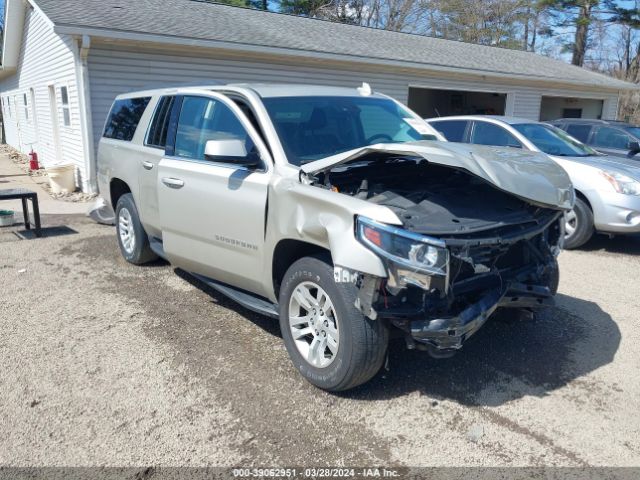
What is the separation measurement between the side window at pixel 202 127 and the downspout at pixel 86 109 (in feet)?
20.0

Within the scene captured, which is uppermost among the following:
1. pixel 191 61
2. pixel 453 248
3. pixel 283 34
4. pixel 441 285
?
pixel 283 34

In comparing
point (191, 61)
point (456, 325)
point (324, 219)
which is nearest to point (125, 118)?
point (324, 219)

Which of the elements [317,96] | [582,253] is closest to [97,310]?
[317,96]

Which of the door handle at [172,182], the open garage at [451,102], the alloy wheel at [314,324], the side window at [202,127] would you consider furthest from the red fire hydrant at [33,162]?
the alloy wheel at [314,324]

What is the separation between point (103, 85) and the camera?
10.5 meters

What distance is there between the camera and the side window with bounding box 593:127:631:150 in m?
9.43

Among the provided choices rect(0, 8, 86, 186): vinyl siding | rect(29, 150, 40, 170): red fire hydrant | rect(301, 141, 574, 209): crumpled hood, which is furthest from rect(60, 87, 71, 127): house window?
rect(301, 141, 574, 209): crumpled hood

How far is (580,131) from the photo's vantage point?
32.9 feet

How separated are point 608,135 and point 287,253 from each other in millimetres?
8203

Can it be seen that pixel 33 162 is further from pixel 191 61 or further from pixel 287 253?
pixel 287 253

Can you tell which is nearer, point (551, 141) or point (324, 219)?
point (324, 219)

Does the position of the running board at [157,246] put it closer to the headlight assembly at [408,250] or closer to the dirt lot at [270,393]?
the dirt lot at [270,393]

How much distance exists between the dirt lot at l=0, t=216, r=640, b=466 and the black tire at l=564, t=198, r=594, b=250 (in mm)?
1960

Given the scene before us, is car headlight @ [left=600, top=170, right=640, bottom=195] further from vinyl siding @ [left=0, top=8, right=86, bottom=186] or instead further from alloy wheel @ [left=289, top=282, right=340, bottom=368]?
vinyl siding @ [left=0, top=8, right=86, bottom=186]
